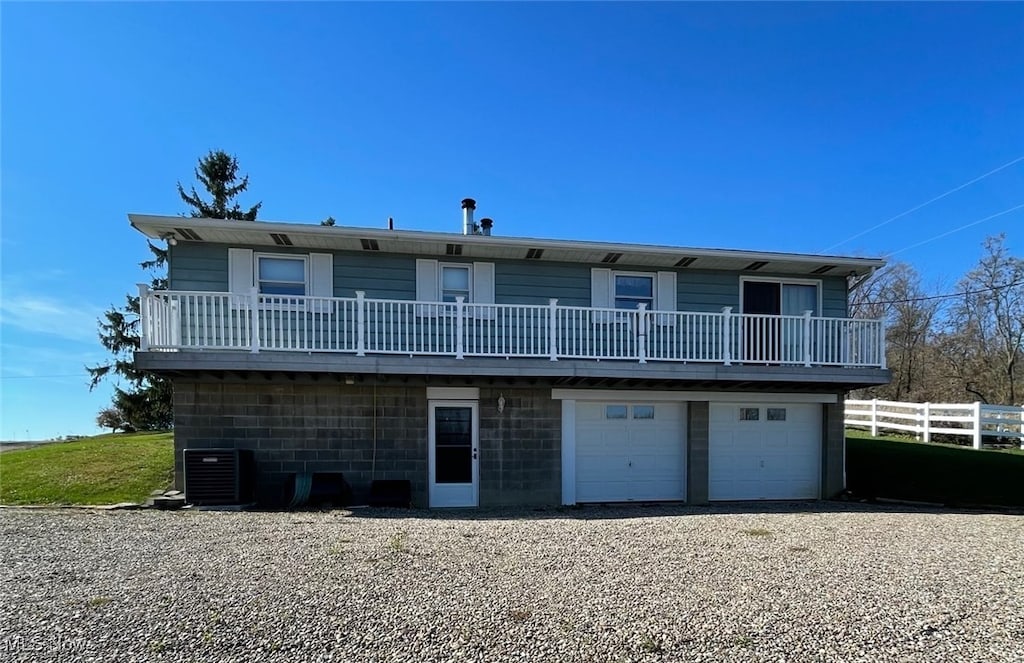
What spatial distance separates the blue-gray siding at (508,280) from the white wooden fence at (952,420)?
9.09m

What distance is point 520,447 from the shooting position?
9.99 meters

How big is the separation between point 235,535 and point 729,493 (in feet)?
29.4

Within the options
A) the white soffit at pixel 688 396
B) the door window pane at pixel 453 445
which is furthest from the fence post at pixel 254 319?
the white soffit at pixel 688 396

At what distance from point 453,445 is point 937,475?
10.8m

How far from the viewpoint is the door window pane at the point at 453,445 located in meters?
9.81

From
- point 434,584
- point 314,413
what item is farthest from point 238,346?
point 434,584

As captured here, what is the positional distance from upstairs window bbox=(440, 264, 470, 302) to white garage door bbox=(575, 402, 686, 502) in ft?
10.5

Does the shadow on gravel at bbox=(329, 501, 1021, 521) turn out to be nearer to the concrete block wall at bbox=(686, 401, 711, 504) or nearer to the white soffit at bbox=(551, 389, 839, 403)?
the concrete block wall at bbox=(686, 401, 711, 504)

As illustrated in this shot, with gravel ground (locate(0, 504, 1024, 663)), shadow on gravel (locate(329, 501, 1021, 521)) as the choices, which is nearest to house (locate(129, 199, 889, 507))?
shadow on gravel (locate(329, 501, 1021, 521))

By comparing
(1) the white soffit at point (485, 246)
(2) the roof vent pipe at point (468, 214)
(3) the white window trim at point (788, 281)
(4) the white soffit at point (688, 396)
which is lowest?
(4) the white soffit at point (688, 396)

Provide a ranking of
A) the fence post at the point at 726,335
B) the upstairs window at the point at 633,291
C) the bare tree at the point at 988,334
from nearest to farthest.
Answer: the fence post at the point at 726,335 < the upstairs window at the point at 633,291 < the bare tree at the point at 988,334

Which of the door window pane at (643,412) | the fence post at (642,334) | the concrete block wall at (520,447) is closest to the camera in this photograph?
the fence post at (642,334)

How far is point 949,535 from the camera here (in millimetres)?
7254

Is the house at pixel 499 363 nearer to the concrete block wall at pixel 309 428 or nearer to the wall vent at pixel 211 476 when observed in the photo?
the concrete block wall at pixel 309 428
